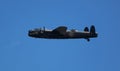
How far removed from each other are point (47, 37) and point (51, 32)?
6.32 ft

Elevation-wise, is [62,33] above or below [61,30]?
below

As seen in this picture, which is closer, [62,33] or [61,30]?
[61,30]

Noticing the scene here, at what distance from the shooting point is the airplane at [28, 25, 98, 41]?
264ft

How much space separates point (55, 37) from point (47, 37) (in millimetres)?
2365

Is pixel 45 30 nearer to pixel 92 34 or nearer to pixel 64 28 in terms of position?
pixel 64 28

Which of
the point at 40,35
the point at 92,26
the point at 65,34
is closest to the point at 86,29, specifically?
the point at 92,26

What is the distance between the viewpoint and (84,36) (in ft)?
275

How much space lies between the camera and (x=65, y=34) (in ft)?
267

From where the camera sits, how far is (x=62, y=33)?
80.4m

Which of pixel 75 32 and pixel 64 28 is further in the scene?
pixel 75 32

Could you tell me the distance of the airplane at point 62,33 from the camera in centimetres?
8044

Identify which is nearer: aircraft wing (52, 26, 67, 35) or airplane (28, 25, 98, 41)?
aircraft wing (52, 26, 67, 35)

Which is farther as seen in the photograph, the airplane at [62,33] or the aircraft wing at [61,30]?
the airplane at [62,33]

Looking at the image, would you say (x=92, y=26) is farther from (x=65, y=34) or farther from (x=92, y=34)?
(x=65, y=34)
